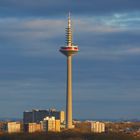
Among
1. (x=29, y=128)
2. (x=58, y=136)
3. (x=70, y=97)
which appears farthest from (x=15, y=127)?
(x=58, y=136)

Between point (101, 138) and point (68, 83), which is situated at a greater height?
point (68, 83)

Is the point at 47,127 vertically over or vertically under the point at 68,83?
under

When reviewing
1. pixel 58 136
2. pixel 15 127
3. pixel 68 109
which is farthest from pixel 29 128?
pixel 58 136

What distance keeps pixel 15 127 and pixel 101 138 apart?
185 ft

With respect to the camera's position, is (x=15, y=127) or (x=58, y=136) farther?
(x=15, y=127)

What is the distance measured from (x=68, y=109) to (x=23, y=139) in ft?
212

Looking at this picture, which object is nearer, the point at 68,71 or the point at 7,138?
the point at 7,138

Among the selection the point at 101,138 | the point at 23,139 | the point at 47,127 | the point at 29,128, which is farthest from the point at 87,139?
the point at 47,127

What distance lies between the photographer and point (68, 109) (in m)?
200

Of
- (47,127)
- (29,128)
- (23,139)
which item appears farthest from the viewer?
(47,127)

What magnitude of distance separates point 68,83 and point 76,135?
5745 centimetres

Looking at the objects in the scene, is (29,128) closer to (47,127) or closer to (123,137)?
(47,127)

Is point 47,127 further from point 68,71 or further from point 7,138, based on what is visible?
point 7,138

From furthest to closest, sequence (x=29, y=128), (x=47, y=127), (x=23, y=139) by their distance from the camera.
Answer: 1. (x=47, y=127)
2. (x=29, y=128)
3. (x=23, y=139)
